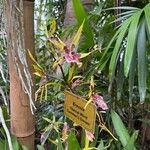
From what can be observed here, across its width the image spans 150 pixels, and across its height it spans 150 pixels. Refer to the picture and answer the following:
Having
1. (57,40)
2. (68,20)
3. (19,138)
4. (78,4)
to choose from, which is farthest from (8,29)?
(68,20)

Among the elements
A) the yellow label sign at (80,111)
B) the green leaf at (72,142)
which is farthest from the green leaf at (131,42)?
the green leaf at (72,142)

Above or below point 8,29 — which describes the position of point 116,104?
below

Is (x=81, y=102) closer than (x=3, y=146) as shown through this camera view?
Yes

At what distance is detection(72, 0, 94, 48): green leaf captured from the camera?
88cm

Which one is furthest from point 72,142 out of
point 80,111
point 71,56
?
point 71,56

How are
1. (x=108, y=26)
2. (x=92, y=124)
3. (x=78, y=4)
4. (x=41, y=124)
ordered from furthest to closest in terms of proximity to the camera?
(x=41, y=124) < (x=108, y=26) < (x=78, y=4) < (x=92, y=124)

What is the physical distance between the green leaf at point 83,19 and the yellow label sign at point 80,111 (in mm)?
220

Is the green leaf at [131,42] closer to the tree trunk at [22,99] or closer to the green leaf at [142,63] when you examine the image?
the green leaf at [142,63]

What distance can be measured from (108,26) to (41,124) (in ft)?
1.42

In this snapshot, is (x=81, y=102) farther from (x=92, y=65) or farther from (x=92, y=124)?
(x=92, y=65)

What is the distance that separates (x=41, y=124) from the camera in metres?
1.15

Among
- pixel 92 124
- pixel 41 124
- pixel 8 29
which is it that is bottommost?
pixel 41 124

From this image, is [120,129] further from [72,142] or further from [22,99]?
[22,99]

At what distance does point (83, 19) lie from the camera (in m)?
0.89
